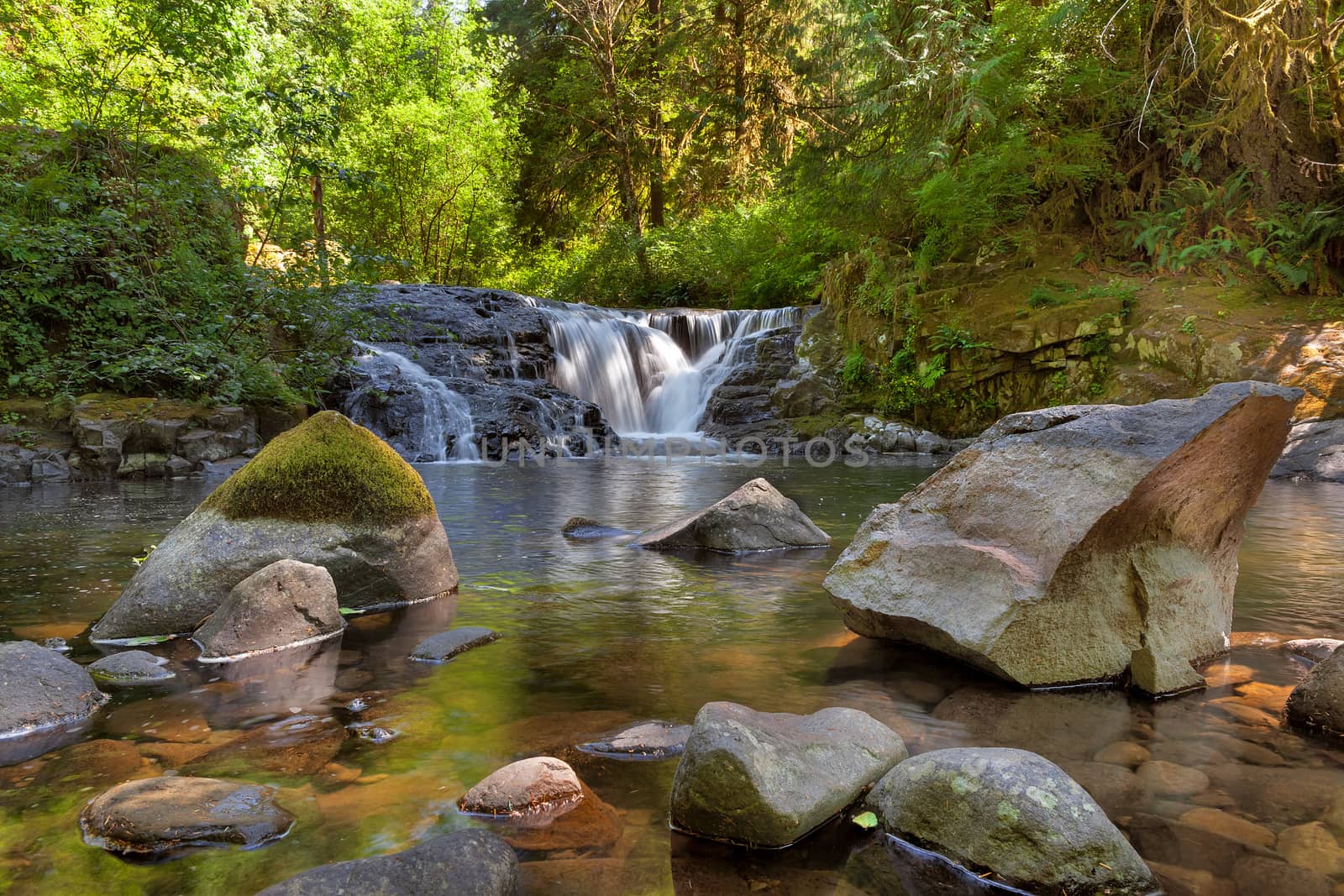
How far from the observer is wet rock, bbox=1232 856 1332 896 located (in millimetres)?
1999

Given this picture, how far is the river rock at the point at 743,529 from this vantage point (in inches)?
257

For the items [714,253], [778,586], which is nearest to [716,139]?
[714,253]

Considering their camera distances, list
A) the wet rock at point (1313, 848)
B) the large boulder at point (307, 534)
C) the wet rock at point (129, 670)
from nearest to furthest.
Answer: the wet rock at point (1313, 848) → the wet rock at point (129, 670) → the large boulder at point (307, 534)

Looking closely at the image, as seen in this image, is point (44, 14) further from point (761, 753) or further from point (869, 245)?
point (761, 753)

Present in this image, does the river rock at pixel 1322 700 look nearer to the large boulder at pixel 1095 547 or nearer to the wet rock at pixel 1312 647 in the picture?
the large boulder at pixel 1095 547

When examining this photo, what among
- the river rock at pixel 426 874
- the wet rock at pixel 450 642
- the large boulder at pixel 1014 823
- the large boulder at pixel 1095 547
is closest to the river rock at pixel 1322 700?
the large boulder at pixel 1095 547

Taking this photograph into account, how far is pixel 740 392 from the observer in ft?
61.1

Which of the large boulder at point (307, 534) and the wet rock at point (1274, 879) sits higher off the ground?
the large boulder at point (307, 534)

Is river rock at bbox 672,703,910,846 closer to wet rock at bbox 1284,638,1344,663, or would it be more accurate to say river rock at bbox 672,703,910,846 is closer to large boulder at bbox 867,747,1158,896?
large boulder at bbox 867,747,1158,896

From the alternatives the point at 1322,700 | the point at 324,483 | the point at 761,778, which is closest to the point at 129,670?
the point at 324,483

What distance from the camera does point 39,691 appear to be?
9.91 feet

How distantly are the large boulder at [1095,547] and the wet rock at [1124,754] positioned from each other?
0.52 meters

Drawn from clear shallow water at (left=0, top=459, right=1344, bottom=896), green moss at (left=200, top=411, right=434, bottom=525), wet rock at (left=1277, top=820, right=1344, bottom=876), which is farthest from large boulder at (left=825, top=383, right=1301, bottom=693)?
green moss at (left=200, top=411, right=434, bottom=525)

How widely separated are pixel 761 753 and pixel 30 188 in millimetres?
12656
